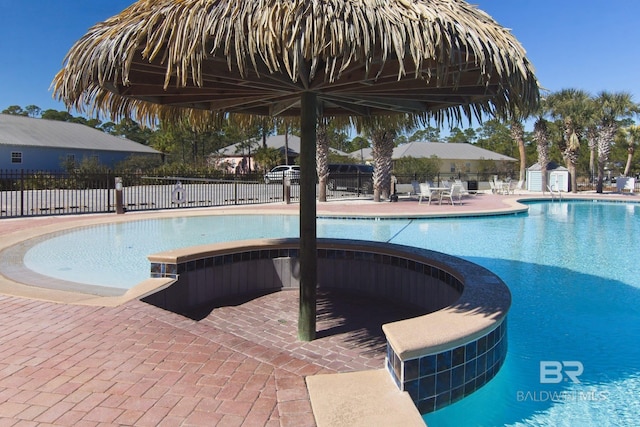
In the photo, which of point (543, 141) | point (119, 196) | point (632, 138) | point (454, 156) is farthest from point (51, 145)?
point (632, 138)

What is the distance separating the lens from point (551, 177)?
30.1 metres

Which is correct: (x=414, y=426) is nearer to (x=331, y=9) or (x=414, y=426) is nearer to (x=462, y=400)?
(x=462, y=400)

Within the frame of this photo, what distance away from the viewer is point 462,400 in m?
3.18

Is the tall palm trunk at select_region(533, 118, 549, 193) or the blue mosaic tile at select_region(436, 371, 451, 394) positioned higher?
the tall palm trunk at select_region(533, 118, 549, 193)

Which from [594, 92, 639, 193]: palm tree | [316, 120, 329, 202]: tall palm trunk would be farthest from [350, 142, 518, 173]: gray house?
[316, 120, 329, 202]: tall palm trunk

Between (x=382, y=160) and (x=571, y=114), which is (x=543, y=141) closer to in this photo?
(x=571, y=114)

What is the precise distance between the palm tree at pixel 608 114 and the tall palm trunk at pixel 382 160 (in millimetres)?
15414

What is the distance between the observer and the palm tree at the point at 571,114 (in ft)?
94.2

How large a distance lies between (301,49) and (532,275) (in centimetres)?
633

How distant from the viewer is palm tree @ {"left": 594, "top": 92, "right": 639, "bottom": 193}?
2762 cm

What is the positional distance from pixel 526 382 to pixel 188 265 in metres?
3.86

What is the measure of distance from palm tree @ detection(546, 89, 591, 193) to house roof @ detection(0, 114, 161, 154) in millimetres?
33704

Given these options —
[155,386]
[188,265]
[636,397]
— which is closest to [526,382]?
[636,397]

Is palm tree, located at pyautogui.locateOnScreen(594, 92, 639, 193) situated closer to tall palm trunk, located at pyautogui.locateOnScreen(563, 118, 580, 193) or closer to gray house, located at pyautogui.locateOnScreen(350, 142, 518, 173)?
tall palm trunk, located at pyautogui.locateOnScreen(563, 118, 580, 193)
